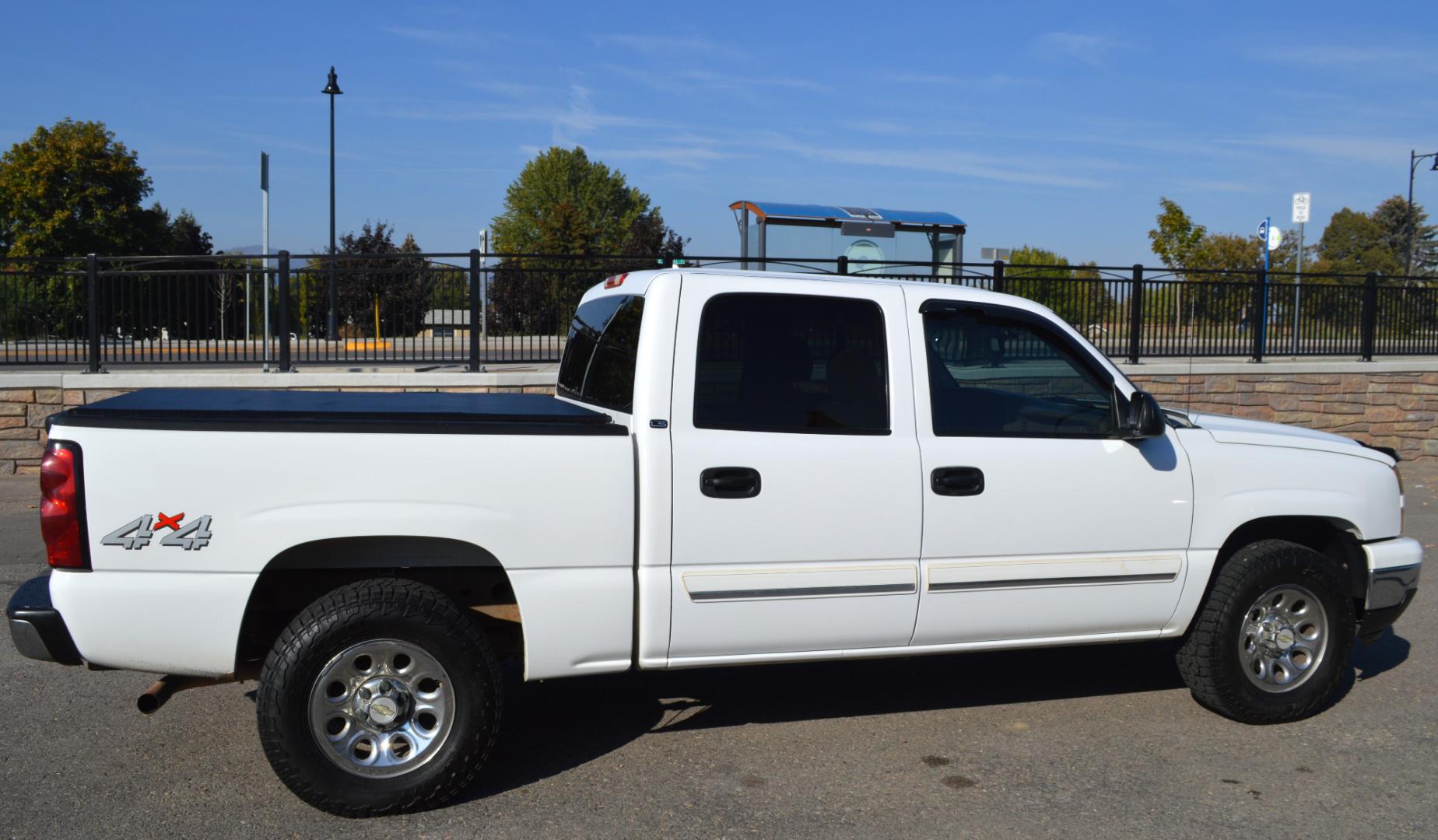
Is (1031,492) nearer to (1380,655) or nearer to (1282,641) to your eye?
(1282,641)

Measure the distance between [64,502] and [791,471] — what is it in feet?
7.92

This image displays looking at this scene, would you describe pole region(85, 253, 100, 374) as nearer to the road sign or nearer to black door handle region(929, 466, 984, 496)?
black door handle region(929, 466, 984, 496)

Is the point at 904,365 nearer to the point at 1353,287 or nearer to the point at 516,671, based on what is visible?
the point at 516,671

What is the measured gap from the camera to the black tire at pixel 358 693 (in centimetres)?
388

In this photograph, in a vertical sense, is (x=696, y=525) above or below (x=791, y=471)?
below

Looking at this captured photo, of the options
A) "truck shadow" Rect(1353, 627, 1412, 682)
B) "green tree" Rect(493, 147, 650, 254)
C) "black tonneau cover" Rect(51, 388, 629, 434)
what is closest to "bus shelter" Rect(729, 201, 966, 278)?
"truck shadow" Rect(1353, 627, 1412, 682)

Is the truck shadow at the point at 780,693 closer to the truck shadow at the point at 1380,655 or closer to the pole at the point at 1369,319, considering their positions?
the truck shadow at the point at 1380,655

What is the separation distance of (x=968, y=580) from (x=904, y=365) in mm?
873

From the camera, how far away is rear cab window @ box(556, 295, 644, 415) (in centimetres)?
457

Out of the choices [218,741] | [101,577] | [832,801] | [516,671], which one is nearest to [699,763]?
[832,801]

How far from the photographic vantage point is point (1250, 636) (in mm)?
5059

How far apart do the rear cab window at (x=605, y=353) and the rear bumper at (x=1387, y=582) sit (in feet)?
11.1

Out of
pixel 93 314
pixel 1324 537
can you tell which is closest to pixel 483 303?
pixel 93 314

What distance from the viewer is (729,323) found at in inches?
177
